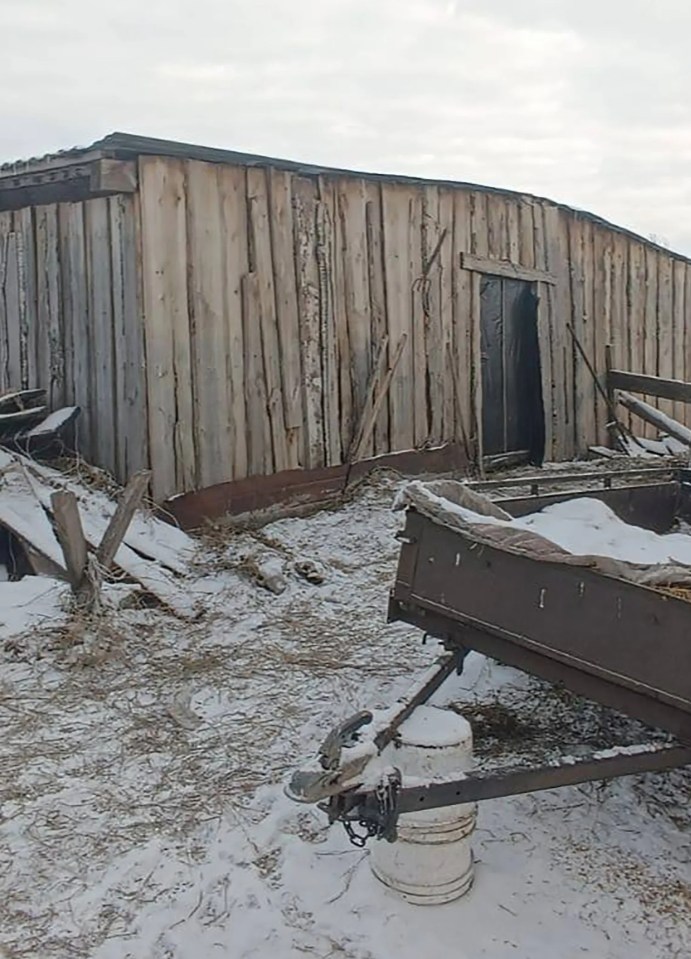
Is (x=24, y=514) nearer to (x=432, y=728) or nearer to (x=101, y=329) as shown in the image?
(x=101, y=329)

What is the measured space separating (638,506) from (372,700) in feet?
4.61

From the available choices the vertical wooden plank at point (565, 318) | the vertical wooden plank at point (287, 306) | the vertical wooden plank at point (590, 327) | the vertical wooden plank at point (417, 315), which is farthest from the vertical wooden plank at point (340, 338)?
the vertical wooden plank at point (590, 327)

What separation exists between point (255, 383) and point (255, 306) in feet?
1.73

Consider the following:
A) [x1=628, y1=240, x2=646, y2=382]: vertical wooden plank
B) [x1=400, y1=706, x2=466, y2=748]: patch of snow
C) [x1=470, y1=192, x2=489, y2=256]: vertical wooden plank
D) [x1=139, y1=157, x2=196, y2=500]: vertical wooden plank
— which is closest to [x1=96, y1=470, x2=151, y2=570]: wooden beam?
[x1=139, y1=157, x2=196, y2=500]: vertical wooden plank

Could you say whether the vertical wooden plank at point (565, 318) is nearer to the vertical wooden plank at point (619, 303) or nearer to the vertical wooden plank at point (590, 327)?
the vertical wooden plank at point (590, 327)

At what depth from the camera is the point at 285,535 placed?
6.33 m

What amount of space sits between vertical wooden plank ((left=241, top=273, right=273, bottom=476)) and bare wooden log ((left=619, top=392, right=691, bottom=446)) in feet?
12.0

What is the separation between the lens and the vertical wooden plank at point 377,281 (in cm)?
732

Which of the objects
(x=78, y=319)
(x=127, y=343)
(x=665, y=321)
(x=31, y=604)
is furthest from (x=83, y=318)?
(x=665, y=321)

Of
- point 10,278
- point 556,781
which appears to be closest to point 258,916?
point 556,781

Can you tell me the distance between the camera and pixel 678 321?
11.6 metres

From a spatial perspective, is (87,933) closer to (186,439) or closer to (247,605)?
(247,605)

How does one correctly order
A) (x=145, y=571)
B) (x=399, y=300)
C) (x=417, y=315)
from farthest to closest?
(x=417, y=315)
(x=399, y=300)
(x=145, y=571)

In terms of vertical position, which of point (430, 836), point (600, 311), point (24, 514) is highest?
point (600, 311)
